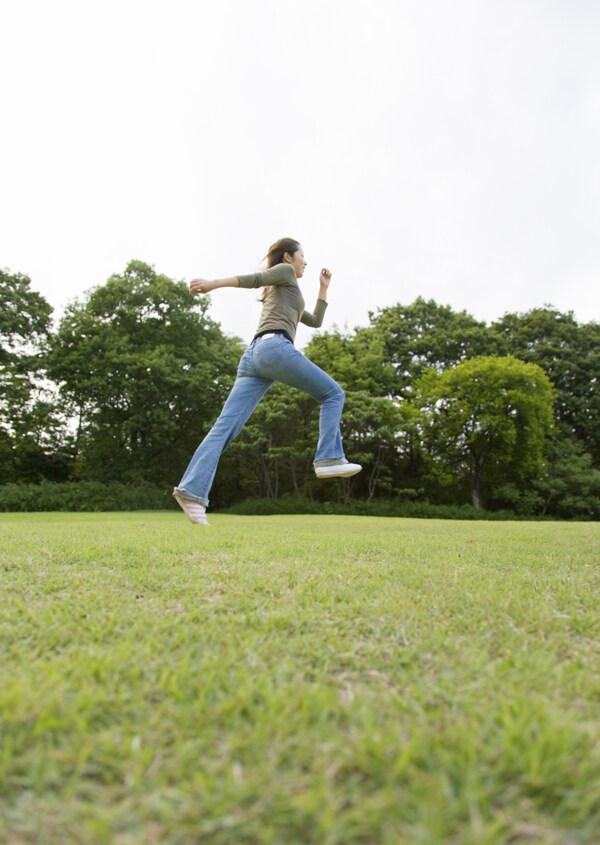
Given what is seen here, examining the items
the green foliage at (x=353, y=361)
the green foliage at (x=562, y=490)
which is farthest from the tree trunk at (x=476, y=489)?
the green foliage at (x=353, y=361)

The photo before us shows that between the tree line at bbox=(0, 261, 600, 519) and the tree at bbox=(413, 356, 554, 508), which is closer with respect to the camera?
the tree line at bbox=(0, 261, 600, 519)

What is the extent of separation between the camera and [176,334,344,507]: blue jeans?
3.85 meters

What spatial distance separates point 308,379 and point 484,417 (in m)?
23.3

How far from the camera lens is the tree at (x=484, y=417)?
25.2 meters

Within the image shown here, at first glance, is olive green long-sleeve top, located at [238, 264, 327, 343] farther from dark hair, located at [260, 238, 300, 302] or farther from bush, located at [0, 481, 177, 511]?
bush, located at [0, 481, 177, 511]

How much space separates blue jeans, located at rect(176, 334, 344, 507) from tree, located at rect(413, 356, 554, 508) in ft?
73.5

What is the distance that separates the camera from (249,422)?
2647cm

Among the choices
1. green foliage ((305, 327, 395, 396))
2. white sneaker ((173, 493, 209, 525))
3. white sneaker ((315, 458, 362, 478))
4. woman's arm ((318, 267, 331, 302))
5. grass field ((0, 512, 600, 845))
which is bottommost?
grass field ((0, 512, 600, 845))

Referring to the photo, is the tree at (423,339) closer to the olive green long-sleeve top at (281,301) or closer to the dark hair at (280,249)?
the dark hair at (280,249)

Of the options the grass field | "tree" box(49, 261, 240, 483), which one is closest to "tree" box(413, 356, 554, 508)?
"tree" box(49, 261, 240, 483)

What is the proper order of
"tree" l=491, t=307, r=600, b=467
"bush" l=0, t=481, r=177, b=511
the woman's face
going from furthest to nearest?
"tree" l=491, t=307, r=600, b=467 < "bush" l=0, t=481, r=177, b=511 < the woman's face

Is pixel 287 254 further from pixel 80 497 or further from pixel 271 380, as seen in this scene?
pixel 80 497

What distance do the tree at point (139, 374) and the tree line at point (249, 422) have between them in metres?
0.07

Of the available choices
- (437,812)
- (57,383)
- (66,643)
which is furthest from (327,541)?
(57,383)
